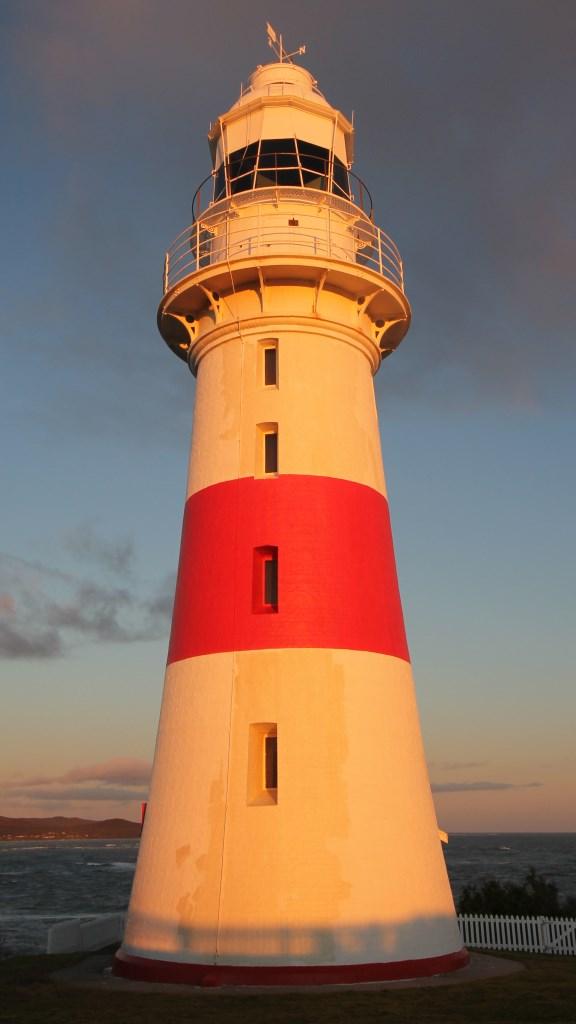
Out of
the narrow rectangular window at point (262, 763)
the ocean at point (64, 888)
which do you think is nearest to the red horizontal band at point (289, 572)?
the narrow rectangular window at point (262, 763)

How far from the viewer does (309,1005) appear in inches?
443

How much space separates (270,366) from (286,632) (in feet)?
15.5

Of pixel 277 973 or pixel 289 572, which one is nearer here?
pixel 277 973

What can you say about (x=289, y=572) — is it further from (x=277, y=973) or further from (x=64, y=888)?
(x=64, y=888)

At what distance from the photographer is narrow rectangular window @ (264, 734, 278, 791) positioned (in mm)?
13711

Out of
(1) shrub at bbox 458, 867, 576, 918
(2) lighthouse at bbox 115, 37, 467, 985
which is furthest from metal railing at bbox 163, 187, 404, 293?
(1) shrub at bbox 458, 867, 576, 918

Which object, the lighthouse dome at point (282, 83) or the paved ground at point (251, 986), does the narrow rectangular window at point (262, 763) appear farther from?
the lighthouse dome at point (282, 83)

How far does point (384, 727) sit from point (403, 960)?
3.20m

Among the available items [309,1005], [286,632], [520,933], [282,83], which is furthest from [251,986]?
[282,83]

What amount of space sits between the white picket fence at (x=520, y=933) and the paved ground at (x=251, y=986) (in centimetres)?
292

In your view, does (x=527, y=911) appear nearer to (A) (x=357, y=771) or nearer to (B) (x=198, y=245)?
(A) (x=357, y=771)

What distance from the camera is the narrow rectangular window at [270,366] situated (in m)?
15.8

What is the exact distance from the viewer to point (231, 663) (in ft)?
46.1

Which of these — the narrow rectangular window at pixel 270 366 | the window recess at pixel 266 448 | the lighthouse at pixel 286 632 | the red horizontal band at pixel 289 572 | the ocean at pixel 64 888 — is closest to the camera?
the lighthouse at pixel 286 632
